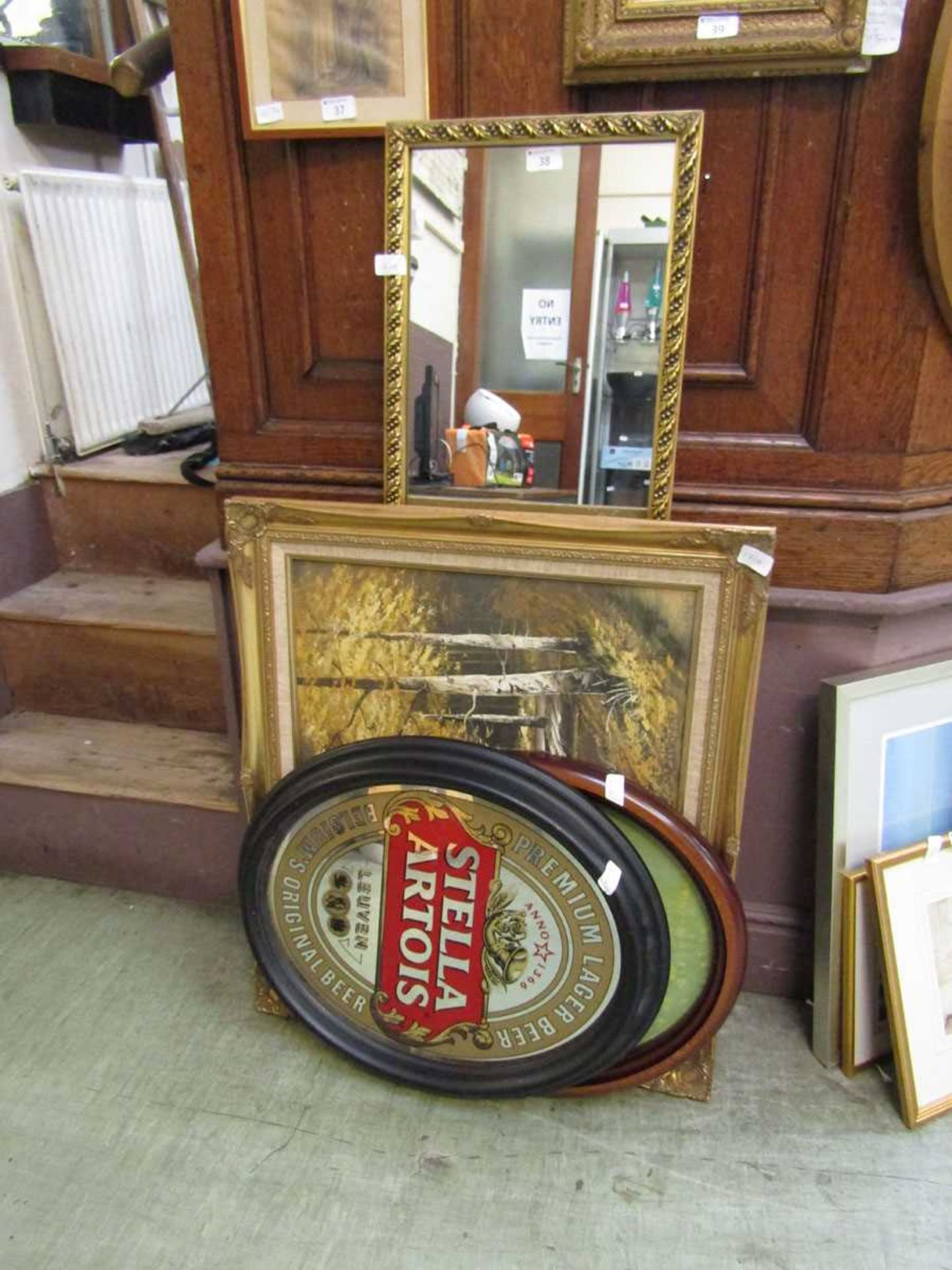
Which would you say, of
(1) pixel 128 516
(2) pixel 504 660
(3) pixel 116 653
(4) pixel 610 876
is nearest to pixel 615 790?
(4) pixel 610 876

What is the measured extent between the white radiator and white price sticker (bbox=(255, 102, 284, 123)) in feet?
3.29

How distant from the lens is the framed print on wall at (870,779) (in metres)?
1.31

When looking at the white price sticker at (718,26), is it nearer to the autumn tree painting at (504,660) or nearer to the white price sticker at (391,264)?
the white price sticker at (391,264)

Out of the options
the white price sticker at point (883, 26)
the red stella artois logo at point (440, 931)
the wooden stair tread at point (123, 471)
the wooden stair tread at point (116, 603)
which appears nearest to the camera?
the white price sticker at point (883, 26)

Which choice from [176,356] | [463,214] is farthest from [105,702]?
[463,214]

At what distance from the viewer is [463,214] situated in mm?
1187

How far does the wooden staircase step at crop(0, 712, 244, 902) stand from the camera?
1.72 metres

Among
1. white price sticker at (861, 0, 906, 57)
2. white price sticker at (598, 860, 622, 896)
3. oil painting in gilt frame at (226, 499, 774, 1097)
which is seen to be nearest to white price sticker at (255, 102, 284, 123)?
oil painting in gilt frame at (226, 499, 774, 1097)

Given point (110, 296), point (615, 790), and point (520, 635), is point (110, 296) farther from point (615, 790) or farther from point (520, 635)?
point (615, 790)

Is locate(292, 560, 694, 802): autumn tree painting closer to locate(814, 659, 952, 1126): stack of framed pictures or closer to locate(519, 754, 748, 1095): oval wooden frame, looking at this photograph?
locate(519, 754, 748, 1095): oval wooden frame

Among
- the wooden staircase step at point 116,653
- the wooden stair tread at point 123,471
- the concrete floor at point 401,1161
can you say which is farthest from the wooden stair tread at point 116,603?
A: the concrete floor at point 401,1161

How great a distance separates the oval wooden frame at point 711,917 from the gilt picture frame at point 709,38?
3.00 feet

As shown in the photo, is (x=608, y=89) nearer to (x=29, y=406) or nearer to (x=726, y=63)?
(x=726, y=63)

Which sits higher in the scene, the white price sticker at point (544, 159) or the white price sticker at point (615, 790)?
the white price sticker at point (544, 159)
